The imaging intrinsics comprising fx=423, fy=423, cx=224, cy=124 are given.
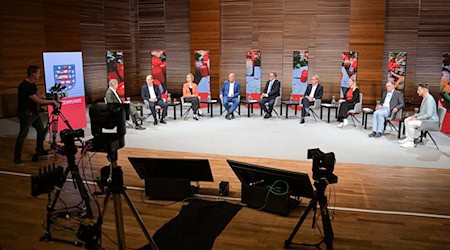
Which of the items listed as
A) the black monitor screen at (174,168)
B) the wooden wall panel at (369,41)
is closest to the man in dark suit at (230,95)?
the wooden wall panel at (369,41)

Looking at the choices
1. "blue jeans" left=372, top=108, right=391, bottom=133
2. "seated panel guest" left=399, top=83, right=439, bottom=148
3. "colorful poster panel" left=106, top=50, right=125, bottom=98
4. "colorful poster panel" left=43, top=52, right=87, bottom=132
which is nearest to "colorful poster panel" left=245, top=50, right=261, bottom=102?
"colorful poster panel" left=106, top=50, right=125, bottom=98

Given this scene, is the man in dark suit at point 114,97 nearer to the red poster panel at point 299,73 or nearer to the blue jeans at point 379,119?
the red poster panel at point 299,73

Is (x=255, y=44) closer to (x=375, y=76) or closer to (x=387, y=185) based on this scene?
(x=375, y=76)

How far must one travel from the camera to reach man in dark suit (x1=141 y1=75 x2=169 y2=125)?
10133 mm

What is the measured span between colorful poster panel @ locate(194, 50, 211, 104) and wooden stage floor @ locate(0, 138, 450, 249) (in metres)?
6.19

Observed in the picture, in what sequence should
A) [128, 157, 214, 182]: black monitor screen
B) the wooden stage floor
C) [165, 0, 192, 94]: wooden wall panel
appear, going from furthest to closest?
1. [165, 0, 192, 94]: wooden wall panel
2. [128, 157, 214, 182]: black monitor screen
3. the wooden stage floor

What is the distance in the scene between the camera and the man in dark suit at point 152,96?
1013cm

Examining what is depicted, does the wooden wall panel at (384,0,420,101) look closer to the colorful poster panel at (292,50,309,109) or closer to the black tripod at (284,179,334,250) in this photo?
the colorful poster panel at (292,50,309,109)

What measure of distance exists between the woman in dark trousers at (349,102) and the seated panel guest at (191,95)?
3.49 meters

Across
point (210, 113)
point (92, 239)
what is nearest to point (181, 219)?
point (92, 239)

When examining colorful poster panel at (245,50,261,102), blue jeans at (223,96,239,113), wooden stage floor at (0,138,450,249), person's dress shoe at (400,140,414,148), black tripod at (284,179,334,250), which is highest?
colorful poster panel at (245,50,261,102)

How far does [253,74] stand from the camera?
12.2 meters

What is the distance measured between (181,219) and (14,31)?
826cm

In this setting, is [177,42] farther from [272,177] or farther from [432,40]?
[272,177]
